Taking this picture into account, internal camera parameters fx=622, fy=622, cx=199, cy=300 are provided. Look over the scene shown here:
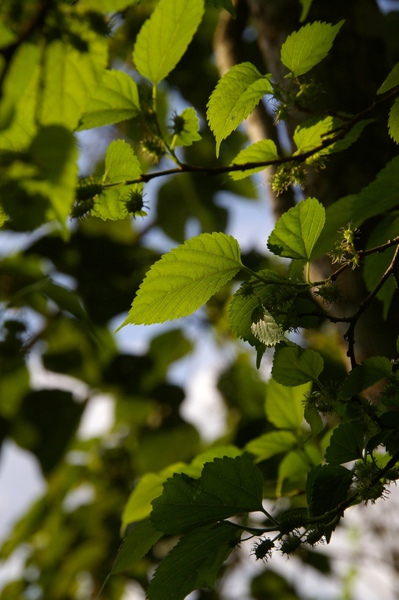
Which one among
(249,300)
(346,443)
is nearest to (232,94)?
(249,300)

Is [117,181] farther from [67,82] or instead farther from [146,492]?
[146,492]

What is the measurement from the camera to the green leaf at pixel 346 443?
0.45 meters

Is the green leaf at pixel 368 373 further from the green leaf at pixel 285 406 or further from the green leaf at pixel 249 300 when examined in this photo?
the green leaf at pixel 285 406

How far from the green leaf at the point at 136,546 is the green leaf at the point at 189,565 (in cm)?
5

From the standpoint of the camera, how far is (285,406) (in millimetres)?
663

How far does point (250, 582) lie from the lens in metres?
1.73

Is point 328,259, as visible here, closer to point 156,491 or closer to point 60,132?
point 156,491

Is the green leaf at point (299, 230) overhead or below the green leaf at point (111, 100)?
below

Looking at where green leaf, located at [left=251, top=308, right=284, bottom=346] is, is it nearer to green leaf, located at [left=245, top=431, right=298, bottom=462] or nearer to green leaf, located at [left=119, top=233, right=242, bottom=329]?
green leaf, located at [left=119, top=233, right=242, bottom=329]

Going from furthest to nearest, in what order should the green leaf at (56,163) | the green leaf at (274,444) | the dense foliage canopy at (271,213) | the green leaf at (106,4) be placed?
the green leaf at (274,444) < the green leaf at (106,4) < the dense foliage canopy at (271,213) < the green leaf at (56,163)

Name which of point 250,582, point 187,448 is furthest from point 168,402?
point 250,582

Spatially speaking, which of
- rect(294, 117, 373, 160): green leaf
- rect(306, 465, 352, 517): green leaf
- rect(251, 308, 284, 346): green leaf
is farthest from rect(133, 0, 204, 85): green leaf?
rect(306, 465, 352, 517): green leaf

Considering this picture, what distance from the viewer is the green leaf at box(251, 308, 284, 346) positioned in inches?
17.4

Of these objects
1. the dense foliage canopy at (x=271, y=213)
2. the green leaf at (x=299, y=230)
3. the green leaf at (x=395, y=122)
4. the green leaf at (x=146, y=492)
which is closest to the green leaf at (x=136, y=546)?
the dense foliage canopy at (x=271, y=213)
